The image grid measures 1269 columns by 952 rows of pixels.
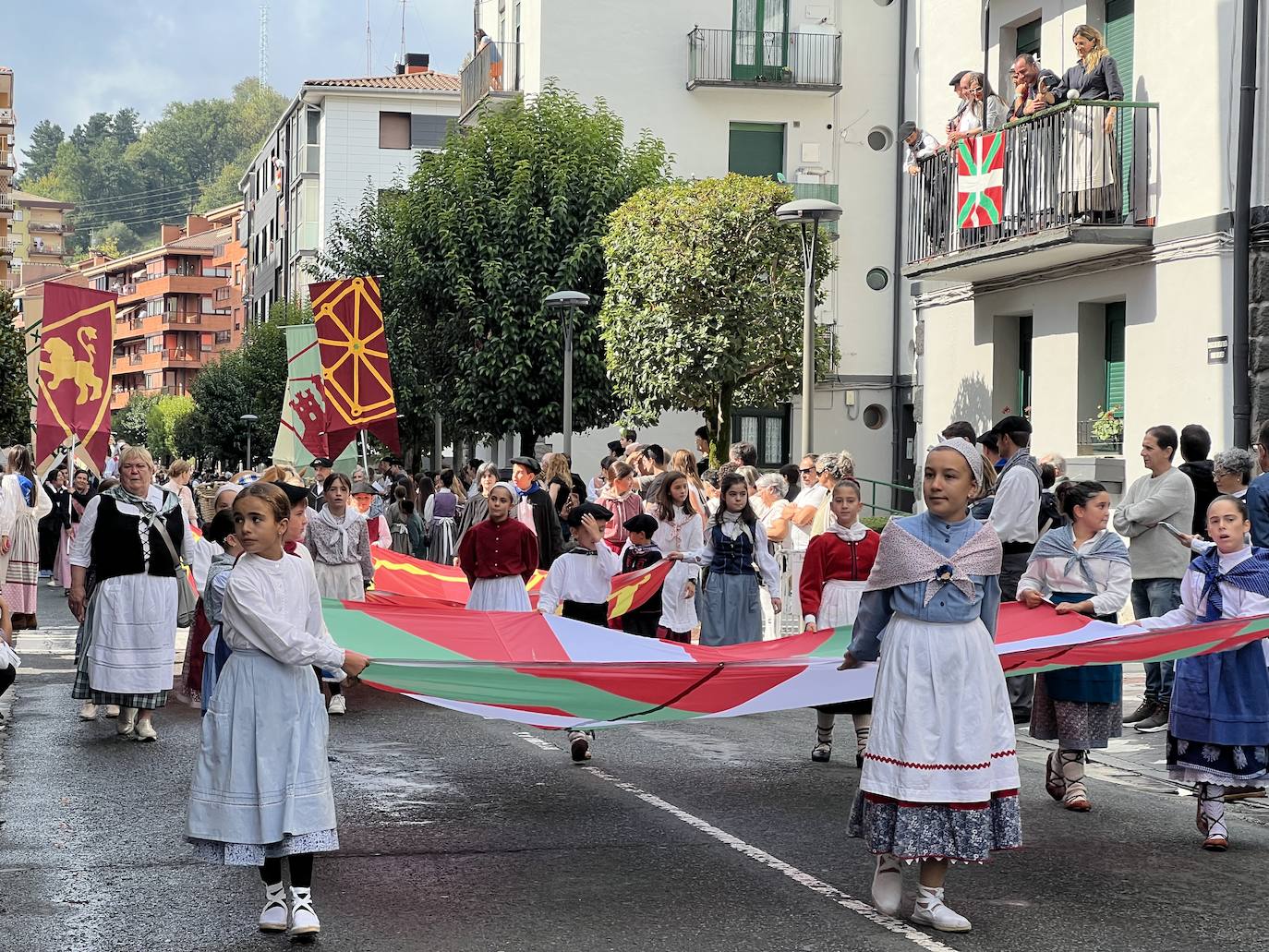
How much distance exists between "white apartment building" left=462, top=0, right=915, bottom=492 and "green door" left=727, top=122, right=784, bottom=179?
0.03 meters

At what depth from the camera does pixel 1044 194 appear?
18250 mm

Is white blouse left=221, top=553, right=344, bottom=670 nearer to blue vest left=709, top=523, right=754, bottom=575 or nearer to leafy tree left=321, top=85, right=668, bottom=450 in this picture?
blue vest left=709, top=523, right=754, bottom=575

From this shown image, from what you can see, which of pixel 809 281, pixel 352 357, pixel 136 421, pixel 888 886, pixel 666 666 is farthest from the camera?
pixel 136 421

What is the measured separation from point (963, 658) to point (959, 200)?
1361 cm

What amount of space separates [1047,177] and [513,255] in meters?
17.1

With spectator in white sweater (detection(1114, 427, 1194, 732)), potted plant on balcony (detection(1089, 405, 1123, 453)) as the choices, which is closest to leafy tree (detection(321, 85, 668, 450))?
potted plant on balcony (detection(1089, 405, 1123, 453))

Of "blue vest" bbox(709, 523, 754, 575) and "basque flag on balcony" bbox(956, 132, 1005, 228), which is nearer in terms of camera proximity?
"blue vest" bbox(709, 523, 754, 575)

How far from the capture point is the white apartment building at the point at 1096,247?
16266 mm

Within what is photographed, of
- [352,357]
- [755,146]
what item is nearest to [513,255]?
[755,146]

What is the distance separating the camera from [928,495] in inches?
272

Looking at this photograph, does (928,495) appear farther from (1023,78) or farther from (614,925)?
(1023,78)

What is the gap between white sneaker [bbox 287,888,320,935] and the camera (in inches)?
251

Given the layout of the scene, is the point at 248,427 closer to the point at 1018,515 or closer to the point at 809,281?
the point at 809,281

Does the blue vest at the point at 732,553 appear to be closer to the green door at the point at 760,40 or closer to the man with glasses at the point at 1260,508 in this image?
the man with glasses at the point at 1260,508
